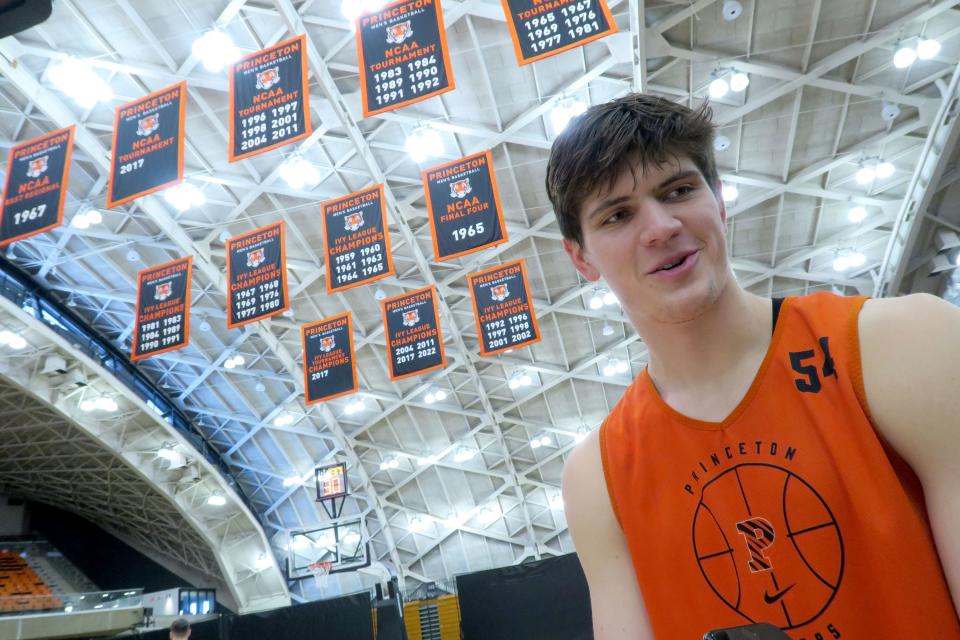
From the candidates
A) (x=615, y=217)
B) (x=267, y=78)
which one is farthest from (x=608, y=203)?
(x=267, y=78)

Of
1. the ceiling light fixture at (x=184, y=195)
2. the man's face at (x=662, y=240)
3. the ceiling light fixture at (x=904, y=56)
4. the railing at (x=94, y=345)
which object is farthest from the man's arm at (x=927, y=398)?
the railing at (x=94, y=345)

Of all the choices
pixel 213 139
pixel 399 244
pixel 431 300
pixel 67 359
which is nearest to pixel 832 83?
pixel 431 300

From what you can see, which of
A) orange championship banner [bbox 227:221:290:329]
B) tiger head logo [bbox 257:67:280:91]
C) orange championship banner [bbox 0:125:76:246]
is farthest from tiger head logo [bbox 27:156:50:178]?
tiger head logo [bbox 257:67:280:91]

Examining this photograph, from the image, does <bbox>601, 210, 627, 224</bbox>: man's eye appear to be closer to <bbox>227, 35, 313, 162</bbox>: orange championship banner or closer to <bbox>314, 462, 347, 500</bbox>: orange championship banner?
<bbox>227, 35, 313, 162</bbox>: orange championship banner

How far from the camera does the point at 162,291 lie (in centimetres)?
1270

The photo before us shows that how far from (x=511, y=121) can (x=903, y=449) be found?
15.0 meters

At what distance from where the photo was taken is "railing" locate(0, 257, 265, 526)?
18.4 m

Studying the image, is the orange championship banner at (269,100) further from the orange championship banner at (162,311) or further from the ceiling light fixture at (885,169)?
the ceiling light fixture at (885,169)

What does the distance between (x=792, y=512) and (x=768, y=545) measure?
0.24 ft

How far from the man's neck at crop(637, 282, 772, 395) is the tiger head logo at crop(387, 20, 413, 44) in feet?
26.0

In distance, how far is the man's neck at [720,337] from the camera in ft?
4.01

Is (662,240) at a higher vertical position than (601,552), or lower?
higher

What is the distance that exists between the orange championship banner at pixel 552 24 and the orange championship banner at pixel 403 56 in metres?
0.99

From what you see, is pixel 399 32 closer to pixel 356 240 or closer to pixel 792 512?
pixel 356 240
